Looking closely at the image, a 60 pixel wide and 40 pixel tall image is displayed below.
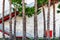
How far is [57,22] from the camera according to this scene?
4644 centimetres

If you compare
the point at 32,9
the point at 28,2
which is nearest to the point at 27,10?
the point at 32,9

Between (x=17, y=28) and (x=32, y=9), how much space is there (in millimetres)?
6163

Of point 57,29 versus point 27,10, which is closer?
point 27,10

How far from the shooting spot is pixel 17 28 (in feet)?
152

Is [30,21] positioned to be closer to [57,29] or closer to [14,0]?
[57,29]

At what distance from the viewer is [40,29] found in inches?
1843

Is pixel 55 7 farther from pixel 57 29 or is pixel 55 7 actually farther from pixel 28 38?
pixel 28 38

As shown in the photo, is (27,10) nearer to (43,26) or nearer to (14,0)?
(14,0)

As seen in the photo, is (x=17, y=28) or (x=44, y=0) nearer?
(x=44, y=0)

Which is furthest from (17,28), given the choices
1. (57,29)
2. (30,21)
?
(57,29)

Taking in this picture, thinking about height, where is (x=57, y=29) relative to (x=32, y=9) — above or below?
Result: below

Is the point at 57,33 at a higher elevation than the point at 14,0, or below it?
below

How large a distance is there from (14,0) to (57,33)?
10290 millimetres

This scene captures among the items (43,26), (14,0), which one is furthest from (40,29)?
(14,0)
